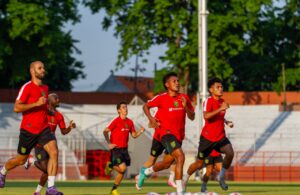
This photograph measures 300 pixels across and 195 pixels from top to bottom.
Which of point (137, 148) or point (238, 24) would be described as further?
point (238, 24)

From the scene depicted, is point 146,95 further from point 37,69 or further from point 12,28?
point 37,69

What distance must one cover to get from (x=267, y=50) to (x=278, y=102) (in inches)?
253

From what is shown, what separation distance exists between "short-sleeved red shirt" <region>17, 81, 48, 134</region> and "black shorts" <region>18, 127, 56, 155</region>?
0.07m

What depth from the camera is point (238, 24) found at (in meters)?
58.7

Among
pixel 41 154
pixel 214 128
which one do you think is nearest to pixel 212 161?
pixel 214 128

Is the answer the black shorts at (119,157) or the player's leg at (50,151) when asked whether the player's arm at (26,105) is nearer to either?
the player's leg at (50,151)

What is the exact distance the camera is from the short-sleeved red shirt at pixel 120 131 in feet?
78.4

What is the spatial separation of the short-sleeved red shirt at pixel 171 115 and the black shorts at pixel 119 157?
3560 millimetres

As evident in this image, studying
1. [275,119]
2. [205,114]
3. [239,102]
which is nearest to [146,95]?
[239,102]

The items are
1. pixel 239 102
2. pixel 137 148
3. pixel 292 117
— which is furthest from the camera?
pixel 239 102

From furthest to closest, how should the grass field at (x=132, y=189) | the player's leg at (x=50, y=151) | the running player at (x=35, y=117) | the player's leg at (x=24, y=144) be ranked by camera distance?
the grass field at (x=132, y=189), the player's leg at (x=24, y=144), the running player at (x=35, y=117), the player's leg at (x=50, y=151)

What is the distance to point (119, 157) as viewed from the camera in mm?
23328

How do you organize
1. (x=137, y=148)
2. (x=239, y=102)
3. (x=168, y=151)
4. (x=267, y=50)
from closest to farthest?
(x=168, y=151)
(x=137, y=148)
(x=239, y=102)
(x=267, y=50)

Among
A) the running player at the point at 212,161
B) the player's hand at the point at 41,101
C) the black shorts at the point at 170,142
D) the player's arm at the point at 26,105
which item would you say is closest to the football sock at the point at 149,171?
the running player at the point at 212,161
